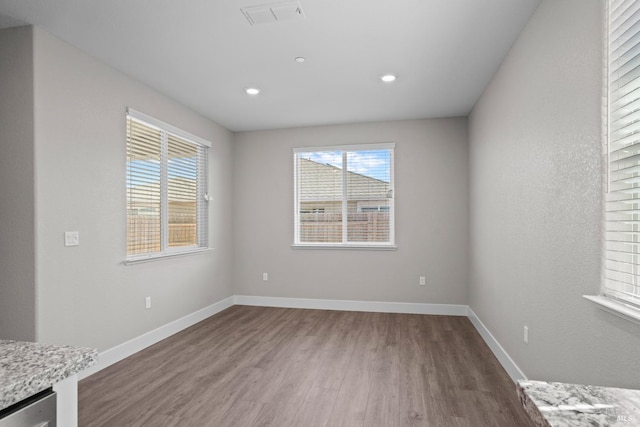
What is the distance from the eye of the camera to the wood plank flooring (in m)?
2.26

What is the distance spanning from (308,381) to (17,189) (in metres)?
2.53

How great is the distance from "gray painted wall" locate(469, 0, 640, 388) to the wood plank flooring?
1.55ft

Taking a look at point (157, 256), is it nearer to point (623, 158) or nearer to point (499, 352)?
point (499, 352)

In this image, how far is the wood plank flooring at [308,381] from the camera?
2.26 m

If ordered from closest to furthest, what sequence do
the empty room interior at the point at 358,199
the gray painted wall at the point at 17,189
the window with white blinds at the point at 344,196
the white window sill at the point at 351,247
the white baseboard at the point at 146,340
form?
1. the empty room interior at the point at 358,199
2. the gray painted wall at the point at 17,189
3. the white baseboard at the point at 146,340
4. the white window sill at the point at 351,247
5. the window with white blinds at the point at 344,196

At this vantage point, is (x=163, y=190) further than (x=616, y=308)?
Yes

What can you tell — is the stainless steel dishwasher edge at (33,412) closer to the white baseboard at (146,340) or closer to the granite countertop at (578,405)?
the granite countertop at (578,405)

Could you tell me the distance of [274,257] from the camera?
5.23 meters

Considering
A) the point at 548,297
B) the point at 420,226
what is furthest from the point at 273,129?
the point at 548,297

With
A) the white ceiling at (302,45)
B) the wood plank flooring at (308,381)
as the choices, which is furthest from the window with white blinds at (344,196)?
the wood plank flooring at (308,381)

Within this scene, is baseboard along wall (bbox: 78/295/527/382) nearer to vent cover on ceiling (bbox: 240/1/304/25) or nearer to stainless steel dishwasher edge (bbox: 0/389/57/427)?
stainless steel dishwasher edge (bbox: 0/389/57/427)

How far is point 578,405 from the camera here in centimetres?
72

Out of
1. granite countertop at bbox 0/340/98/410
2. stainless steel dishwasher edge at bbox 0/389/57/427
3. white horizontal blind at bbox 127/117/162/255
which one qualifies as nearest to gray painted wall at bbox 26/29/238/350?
white horizontal blind at bbox 127/117/162/255

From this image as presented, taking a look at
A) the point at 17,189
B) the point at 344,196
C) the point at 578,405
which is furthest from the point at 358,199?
the point at 578,405
